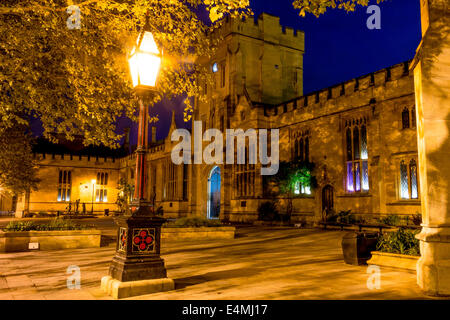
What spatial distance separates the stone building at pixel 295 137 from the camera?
18.3 m

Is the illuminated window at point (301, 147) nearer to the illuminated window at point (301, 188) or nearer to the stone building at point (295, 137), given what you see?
the stone building at point (295, 137)

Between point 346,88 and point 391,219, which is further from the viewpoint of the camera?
point 346,88

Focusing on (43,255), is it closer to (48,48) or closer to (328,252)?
(48,48)

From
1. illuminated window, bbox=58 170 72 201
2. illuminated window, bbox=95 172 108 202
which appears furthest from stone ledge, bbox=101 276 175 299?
illuminated window, bbox=95 172 108 202

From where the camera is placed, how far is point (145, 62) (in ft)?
20.3

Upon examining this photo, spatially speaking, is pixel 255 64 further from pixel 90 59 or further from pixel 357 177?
pixel 90 59

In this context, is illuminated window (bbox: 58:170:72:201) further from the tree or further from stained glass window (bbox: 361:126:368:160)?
stained glass window (bbox: 361:126:368:160)

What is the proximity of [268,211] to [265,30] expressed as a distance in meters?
17.2

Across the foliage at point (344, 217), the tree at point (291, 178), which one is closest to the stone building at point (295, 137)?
the tree at point (291, 178)

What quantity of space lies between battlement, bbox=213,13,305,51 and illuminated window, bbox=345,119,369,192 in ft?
49.3

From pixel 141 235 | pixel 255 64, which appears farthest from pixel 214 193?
pixel 141 235

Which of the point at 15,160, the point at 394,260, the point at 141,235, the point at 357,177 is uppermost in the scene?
the point at 15,160

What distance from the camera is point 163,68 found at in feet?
33.2
